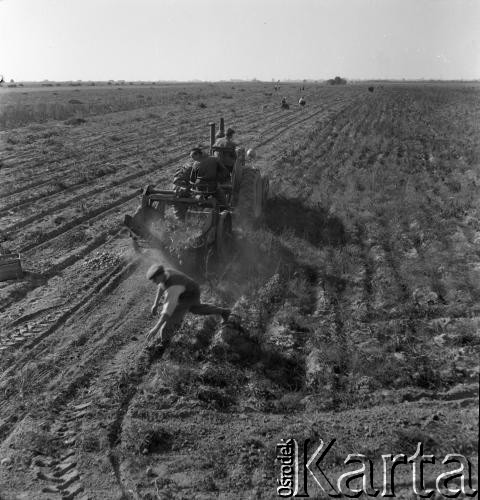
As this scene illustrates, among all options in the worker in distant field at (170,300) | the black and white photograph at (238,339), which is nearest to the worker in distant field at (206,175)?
the black and white photograph at (238,339)

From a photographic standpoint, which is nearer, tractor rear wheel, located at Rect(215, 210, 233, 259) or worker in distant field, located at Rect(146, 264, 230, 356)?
worker in distant field, located at Rect(146, 264, 230, 356)

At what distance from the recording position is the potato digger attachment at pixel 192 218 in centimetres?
812

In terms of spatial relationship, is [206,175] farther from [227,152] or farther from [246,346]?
[246,346]

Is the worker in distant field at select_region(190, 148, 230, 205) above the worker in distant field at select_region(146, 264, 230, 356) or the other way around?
above

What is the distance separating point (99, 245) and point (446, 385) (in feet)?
21.8

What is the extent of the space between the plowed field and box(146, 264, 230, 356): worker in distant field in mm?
261

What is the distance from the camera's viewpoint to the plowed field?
14.6 feet

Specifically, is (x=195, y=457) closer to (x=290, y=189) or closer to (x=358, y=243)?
(x=358, y=243)

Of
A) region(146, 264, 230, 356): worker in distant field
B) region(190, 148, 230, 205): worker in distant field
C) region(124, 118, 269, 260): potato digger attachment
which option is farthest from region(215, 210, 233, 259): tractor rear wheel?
region(146, 264, 230, 356): worker in distant field

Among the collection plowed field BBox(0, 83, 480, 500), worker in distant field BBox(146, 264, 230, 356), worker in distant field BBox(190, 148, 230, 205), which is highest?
worker in distant field BBox(190, 148, 230, 205)

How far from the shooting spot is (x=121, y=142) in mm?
20781

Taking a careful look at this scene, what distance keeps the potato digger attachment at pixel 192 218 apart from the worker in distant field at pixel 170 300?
6.87 feet

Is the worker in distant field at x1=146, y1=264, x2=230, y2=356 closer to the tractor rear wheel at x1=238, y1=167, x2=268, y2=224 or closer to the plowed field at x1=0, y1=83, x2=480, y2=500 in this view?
the plowed field at x1=0, y1=83, x2=480, y2=500

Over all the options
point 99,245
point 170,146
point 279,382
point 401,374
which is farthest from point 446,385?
point 170,146
